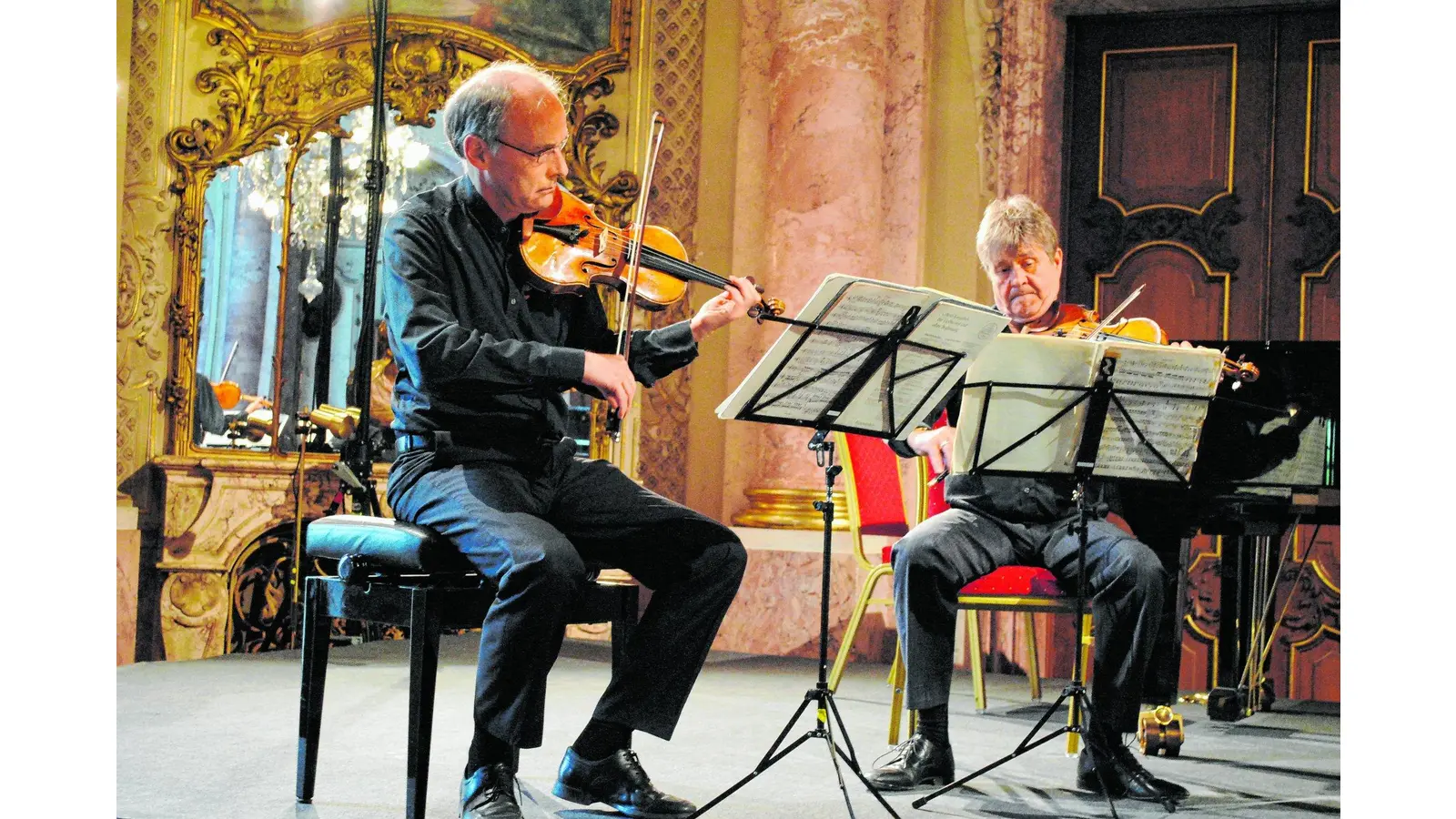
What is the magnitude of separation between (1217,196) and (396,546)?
3.96 metres

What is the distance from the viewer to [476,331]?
104 inches

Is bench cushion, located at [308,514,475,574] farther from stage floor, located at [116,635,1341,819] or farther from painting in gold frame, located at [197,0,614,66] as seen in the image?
painting in gold frame, located at [197,0,614,66]

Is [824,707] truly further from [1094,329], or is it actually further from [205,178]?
[205,178]

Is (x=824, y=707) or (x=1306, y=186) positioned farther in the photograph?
(x=1306, y=186)

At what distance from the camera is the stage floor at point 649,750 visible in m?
2.80

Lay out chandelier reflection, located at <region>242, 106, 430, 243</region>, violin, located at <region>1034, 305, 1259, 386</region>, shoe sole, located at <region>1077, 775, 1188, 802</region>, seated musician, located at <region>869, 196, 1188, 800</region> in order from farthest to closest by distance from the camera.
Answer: chandelier reflection, located at <region>242, 106, 430, 243</region> → violin, located at <region>1034, 305, 1259, 386</region> → seated musician, located at <region>869, 196, 1188, 800</region> → shoe sole, located at <region>1077, 775, 1188, 802</region>

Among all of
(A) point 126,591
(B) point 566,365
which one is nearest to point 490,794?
(B) point 566,365

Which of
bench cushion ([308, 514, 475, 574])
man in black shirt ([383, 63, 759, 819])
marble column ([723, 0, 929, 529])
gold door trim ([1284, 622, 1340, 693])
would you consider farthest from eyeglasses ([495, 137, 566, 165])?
gold door trim ([1284, 622, 1340, 693])

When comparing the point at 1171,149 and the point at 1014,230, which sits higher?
the point at 1171,149

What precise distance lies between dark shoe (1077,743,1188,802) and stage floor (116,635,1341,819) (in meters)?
0.03

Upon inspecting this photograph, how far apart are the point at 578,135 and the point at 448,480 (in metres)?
3.60

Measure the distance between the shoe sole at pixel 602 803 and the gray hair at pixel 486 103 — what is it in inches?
48.9

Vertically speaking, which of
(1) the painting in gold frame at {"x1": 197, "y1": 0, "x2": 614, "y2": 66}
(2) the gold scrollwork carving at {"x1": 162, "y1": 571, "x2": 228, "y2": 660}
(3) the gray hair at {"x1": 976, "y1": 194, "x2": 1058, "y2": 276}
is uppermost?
(1) the painting in gold frame at {"x1": 197, "y1": 0, "x2": 614, "y2": 66}

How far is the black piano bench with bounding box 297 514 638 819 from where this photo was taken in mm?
2461
